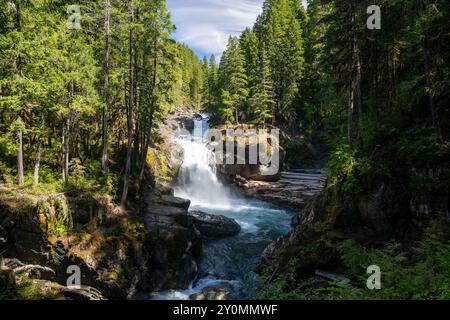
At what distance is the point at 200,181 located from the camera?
36281 mm

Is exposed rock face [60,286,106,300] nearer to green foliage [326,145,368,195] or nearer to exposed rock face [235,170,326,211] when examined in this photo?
green foliage [326,145,368,195]

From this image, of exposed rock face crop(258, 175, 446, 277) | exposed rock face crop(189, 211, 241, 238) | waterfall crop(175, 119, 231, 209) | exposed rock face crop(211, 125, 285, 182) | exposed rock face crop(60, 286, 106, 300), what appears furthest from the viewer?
exposed rock face crop(211, 125, 285, 182)

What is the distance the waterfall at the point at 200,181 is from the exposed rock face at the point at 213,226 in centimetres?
733

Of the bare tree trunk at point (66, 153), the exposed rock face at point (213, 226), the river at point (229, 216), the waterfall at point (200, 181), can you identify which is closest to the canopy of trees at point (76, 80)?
the bare tree trunk at point (66, 153)

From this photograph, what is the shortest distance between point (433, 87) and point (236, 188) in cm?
2639

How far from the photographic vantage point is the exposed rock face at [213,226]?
2311cm

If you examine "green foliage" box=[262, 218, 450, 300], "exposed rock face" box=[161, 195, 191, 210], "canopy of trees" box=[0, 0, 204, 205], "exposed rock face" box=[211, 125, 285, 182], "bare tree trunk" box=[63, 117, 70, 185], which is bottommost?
"exposed rock face" box=[161, 195, 191, 210]

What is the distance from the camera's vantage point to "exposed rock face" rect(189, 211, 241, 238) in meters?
23.1

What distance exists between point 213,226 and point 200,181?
13.2 metres

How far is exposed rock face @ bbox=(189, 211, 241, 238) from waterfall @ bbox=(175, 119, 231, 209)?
24.1 feet

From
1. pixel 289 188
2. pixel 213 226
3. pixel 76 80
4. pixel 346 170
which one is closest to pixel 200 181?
pixel 289 188

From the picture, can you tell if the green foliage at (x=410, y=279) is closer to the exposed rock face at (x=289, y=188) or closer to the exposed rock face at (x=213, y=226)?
the exposed rock face at (x=213, y=226)

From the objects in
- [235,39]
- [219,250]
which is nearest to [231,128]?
[235,39]

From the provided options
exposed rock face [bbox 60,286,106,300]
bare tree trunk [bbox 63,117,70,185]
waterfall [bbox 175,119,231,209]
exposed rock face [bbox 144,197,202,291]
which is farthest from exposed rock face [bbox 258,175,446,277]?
waterfall [bbox 175,119,231,209]
